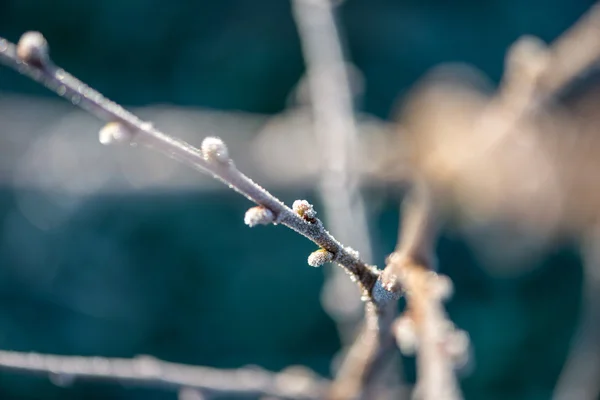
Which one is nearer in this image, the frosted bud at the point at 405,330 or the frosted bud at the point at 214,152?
the frosted bud at the point at 214,152

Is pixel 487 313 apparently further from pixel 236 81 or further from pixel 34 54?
pixel 34 54

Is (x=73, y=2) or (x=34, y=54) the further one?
(x=73, y=2)

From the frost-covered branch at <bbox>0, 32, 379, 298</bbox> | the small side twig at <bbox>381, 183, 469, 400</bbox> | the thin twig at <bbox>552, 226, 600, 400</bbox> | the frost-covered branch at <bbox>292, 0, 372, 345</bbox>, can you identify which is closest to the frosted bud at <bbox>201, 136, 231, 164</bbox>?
the frost-covered branch at <bbox>0, 32, 379, 298</bbox>

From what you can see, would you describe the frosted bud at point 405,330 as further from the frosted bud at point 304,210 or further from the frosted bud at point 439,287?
the frosted bud at point 304,210

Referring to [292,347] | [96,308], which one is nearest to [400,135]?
[292,347]

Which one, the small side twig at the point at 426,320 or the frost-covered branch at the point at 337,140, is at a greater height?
the frost-covered branch at the point at 337,140

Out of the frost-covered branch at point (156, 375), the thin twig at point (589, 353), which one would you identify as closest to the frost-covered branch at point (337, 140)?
the frost-covered branch at point (156, 375)

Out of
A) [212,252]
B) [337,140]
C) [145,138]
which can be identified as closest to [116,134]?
[145,138]
